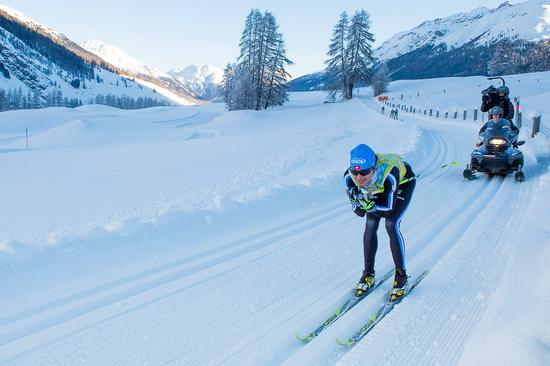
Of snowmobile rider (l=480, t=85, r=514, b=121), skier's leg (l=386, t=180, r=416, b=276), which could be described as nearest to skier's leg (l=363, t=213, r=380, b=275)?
skier's leg (l=386, t=180, r=416, b=276)

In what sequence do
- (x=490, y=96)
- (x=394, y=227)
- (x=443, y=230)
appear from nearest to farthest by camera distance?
(x=394, y=227) < (x=443, y=230) < (x=490, y=96)

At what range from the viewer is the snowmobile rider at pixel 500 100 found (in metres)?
11.2

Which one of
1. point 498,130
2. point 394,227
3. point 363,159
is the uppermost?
point 498,130

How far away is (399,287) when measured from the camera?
423cm

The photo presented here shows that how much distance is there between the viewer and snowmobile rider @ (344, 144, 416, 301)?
3.70 m

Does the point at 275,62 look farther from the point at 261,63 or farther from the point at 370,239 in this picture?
the point at 370,239

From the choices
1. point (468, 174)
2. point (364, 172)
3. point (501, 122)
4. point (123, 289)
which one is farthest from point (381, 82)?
point (123, 289)

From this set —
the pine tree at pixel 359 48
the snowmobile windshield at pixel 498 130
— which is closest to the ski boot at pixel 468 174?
the snowmobile windshield at pixel 498 130

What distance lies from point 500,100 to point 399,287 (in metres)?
9.65

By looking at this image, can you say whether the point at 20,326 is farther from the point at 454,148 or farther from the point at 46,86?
the point at 46,86

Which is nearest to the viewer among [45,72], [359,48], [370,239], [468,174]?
[370,239]

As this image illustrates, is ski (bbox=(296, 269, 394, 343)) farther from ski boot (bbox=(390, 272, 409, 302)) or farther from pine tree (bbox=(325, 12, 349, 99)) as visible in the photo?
pine tree (bbox=(325, 12, 349, 99))

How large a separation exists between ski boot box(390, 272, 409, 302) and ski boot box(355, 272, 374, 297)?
0.25 m

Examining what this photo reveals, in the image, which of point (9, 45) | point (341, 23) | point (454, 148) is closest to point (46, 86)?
point (9, 45)
